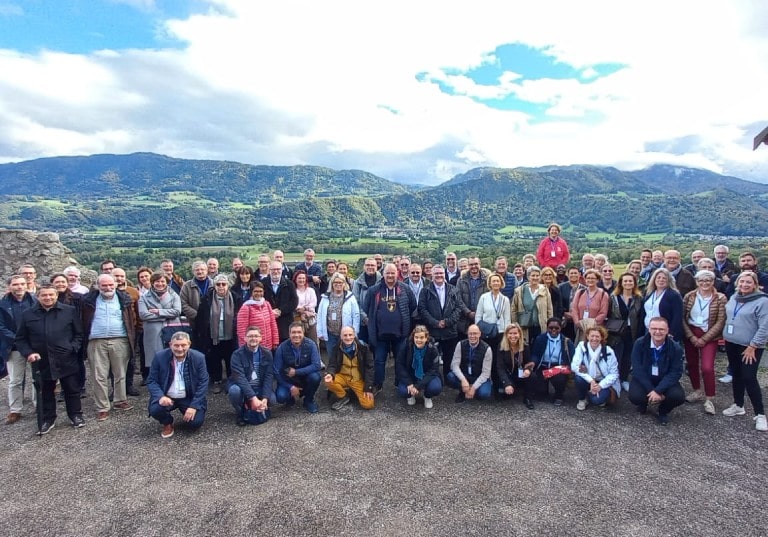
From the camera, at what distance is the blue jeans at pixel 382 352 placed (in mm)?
7676

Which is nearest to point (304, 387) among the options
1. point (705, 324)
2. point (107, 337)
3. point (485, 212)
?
point (107, 337)

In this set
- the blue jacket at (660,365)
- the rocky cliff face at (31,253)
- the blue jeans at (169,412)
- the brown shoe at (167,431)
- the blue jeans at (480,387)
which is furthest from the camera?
the rocky cliff face at (31,253)

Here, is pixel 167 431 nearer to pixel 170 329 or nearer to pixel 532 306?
pixel 170 329

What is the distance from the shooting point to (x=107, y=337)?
22.8ft

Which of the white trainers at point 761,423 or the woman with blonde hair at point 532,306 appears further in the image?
the woman with blonde hair at point 532,306

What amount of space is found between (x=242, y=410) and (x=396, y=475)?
2757 millimetres

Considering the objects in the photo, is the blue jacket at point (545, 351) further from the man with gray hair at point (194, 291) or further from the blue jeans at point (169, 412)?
the man with gray hair at point (194, 291)

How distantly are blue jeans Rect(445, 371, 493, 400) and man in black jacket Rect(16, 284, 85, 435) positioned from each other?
5988mm

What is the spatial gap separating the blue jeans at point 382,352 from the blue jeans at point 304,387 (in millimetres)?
1164

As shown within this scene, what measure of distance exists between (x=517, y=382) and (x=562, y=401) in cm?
81

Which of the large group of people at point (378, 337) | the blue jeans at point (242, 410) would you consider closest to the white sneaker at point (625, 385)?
the large group of people at point (378, 337)

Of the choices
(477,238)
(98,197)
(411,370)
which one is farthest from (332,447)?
(98,197)

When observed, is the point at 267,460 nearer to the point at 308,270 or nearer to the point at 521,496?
the point at 521,496

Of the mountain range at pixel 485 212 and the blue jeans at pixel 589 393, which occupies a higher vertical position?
the mountain range at pixel 485 212
